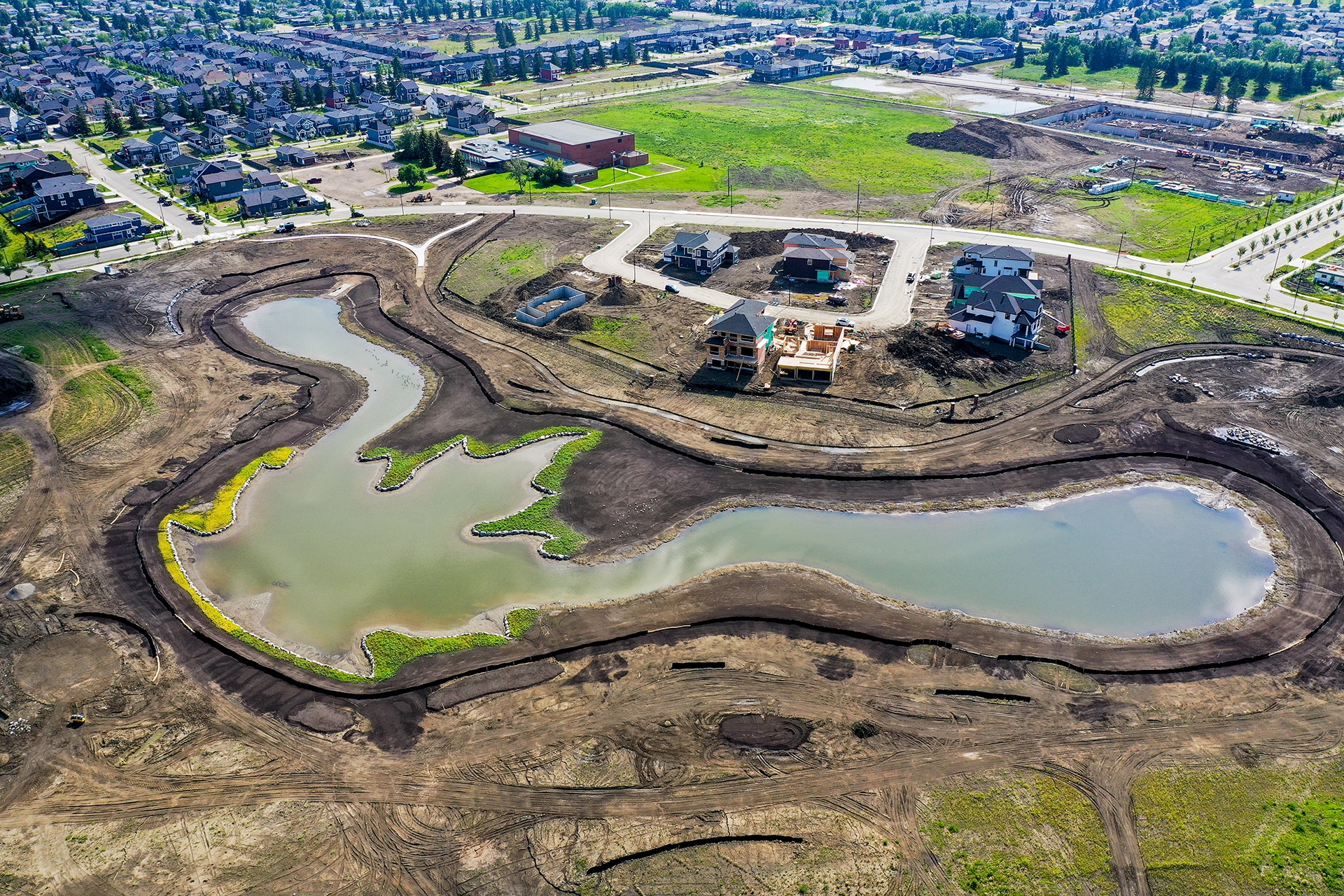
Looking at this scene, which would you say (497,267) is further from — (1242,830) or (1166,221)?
(1166,221)

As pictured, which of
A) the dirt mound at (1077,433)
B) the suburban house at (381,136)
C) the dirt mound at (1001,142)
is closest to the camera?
the dirt mound at (1077,433)

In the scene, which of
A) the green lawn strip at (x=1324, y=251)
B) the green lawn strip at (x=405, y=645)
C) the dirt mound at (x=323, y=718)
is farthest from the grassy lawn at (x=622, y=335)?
the green lawn strip at (x=1324, y=251)

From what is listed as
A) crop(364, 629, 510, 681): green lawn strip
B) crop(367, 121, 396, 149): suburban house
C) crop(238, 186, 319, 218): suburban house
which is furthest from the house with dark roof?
crop(367, 121, 396, 149): suburban house

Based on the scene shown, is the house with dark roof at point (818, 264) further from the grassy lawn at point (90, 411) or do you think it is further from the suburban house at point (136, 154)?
the suburban house at point (136, 154)

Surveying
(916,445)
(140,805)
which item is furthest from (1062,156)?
(140,805)

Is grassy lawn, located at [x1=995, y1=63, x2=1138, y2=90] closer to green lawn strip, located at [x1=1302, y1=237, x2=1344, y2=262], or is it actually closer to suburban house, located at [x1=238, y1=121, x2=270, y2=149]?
green lawn strip, located at [x1=1302, y1=237, x2=1344, y2=262]
